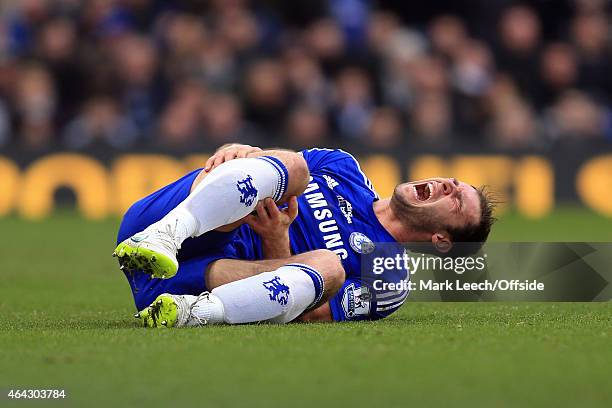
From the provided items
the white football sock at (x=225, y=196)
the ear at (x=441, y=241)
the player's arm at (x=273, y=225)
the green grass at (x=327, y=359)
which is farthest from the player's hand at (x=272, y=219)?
the ear at (x=441, y=241)

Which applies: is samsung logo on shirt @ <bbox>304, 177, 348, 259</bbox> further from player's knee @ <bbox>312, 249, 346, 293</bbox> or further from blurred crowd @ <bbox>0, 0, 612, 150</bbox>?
blurred crowd @ <bbox>0, 0, 612, 150</bbox>

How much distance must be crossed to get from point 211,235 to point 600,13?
13.0 m

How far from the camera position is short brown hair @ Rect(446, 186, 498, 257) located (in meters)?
5.83

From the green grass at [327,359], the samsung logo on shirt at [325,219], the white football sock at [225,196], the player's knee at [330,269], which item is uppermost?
the white football sock at [225,196]

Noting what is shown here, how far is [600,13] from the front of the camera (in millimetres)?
17250

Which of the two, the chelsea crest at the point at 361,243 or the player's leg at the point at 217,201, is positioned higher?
the player's leg at the point at 217,201

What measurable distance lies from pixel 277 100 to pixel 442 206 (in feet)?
32.3

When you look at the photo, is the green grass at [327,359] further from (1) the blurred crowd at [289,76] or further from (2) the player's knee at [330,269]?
(1) the blurred crowd at [289,76]

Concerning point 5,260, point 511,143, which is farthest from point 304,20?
point 5,260

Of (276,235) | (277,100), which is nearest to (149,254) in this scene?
(276,235)

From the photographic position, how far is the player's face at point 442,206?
230 inches

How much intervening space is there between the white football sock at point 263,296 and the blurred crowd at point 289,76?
10.0 metres

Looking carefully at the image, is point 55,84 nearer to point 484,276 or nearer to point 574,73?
point 574,73

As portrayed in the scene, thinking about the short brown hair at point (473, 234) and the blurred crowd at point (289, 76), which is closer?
the short brown hair at point (473, 234)
